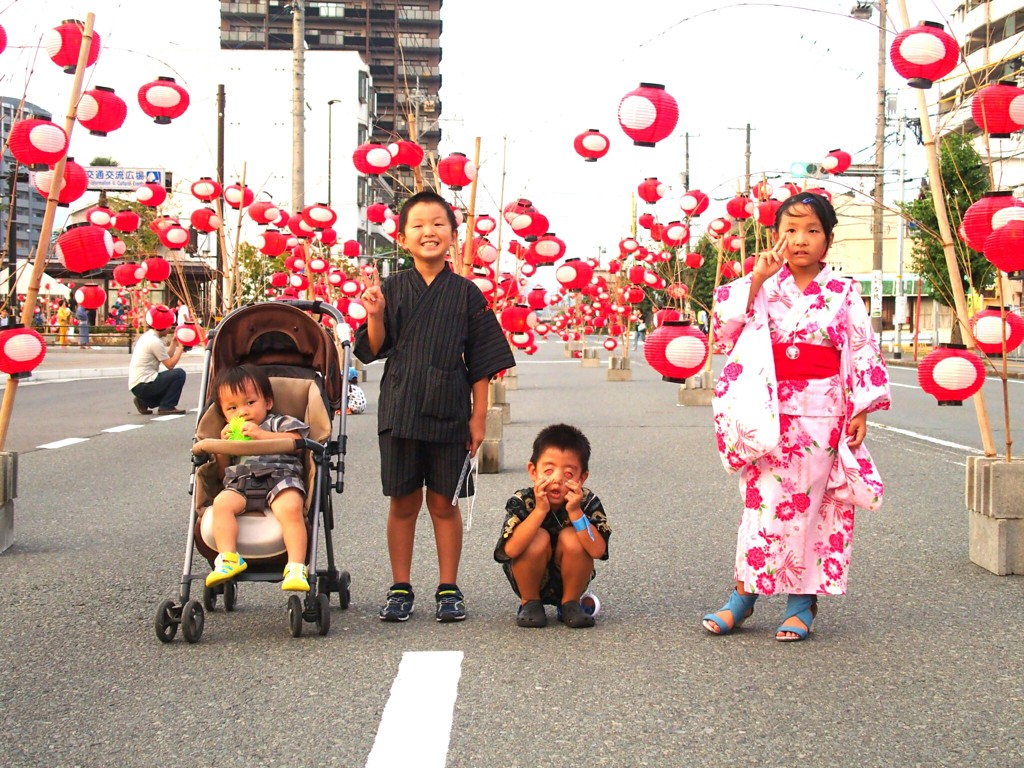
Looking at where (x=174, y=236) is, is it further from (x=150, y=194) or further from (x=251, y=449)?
(x=251, y=449)

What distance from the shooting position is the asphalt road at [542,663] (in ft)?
11.9

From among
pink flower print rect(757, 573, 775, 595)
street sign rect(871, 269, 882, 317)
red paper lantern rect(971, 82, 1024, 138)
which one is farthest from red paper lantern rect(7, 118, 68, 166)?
street sign rect(871, 269, 882, 317)

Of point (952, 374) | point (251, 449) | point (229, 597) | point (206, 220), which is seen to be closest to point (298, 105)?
→ point (206, 220)

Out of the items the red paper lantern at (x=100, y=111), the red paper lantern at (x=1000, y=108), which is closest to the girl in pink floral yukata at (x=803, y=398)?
the red paper lantern at (x=1000, y=108)

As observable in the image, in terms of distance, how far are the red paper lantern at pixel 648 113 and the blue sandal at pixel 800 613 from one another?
13.9 feet

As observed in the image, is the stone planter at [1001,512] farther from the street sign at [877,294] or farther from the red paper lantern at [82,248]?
the street sign at [877,294]

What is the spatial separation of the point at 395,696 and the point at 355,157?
27.1 ft

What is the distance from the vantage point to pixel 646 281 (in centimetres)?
2031

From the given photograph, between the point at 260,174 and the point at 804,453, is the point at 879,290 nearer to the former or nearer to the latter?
the point at 804,453

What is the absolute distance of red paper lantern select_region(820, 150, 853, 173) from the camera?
475 inches

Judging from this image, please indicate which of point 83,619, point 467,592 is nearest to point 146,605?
point 83,619

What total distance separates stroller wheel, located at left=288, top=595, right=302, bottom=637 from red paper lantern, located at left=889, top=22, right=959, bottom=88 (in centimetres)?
392

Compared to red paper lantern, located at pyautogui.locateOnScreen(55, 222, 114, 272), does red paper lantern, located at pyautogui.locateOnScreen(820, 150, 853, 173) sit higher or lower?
higher

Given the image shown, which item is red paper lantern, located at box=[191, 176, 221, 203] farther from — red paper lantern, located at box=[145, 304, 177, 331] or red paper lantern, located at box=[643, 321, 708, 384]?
red paper lantern, located at box=[643, 321, 708, 384]
